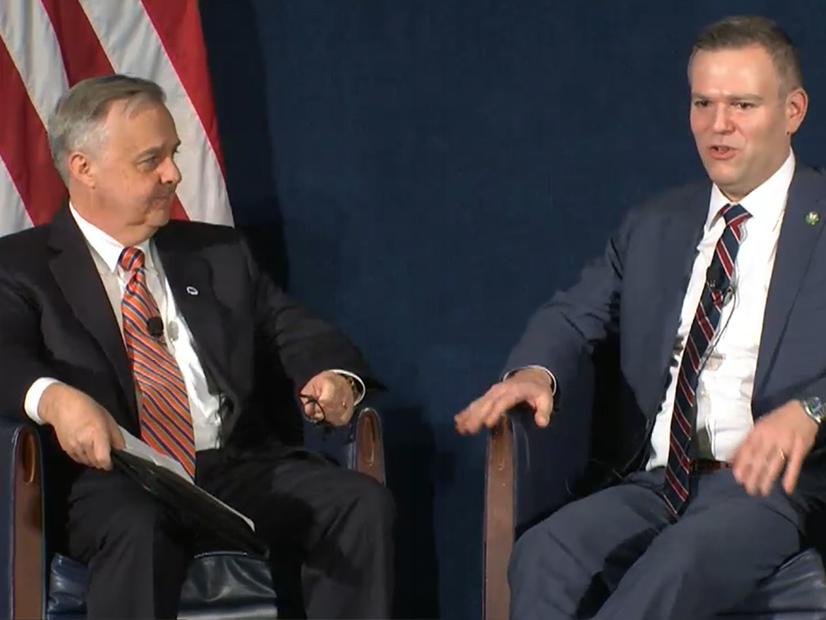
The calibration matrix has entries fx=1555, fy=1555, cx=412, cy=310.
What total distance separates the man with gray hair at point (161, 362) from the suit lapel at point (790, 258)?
89 cm

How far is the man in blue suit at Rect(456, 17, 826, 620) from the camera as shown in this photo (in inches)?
121

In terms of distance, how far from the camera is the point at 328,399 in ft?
11.3

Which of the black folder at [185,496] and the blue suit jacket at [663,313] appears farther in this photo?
the blue suit jacket at [663,313]

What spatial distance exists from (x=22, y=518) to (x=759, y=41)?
1.84m

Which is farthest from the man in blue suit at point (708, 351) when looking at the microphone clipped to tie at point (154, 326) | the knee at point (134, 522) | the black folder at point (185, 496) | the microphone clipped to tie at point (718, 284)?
the microphone clipped to tie at point (154, 326)

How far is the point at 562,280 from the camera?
4164mm

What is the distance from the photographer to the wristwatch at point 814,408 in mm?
2996

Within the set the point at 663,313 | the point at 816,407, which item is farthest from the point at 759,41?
the point at 816,407

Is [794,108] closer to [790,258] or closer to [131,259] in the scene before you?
[790,258]

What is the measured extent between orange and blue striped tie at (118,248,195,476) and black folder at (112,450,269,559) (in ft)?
1.17

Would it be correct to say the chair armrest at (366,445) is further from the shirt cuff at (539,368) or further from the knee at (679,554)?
the knee at (679,554)

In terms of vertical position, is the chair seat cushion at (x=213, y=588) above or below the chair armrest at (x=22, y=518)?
below

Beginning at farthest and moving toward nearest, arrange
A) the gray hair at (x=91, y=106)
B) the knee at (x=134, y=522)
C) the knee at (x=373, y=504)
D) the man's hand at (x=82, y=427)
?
the gray hair at (x=91, y=106), the knee at (x=373, y=504), the knee at (x=134, y=522), the man's hand at (x=82, y=427)

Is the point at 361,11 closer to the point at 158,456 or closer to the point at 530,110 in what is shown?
the point at 530,110
